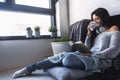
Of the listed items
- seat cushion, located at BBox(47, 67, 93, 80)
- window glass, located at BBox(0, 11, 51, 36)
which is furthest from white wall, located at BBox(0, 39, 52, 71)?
seat cushion, located at BBox(47, 67, 93, 80)

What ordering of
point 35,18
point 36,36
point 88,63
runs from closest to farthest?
1. point 88,63
2. point 36,36
3. point 35,18

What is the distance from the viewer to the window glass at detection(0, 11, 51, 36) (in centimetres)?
248

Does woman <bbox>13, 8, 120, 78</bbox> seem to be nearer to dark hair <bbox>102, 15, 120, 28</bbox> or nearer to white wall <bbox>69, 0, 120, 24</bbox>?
dark hair <bbox>102, 15, 120, 28</bbox>

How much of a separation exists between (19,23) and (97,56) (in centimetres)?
161

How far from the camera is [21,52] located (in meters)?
2.48

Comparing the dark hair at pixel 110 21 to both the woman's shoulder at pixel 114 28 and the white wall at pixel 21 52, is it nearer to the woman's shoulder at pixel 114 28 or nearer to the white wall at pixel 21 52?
the woman's shoulder at pixel 114 28

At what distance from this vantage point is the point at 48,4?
117 inches

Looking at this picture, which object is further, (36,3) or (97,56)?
(36,3)

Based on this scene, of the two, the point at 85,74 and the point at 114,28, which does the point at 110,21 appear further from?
the point at 85,74

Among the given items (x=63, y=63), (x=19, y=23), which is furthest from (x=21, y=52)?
(x=63, y=63)

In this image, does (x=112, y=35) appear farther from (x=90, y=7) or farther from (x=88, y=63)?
(x=90, y=7)

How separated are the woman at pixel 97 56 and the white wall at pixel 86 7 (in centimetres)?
37

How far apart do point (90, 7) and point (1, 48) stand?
1549 millimetres

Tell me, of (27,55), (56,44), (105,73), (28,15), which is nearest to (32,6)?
(28,15)
